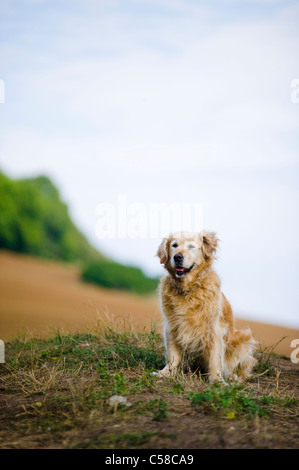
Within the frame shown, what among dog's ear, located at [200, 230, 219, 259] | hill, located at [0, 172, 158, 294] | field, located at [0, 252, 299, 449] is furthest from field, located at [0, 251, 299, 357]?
dog's ear, located at [200, 230, 219, 259]

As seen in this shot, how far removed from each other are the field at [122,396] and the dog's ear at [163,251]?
1.18 m

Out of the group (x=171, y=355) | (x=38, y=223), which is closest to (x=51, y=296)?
(x=38, y=223)

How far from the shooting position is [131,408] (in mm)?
4238

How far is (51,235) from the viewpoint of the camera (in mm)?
31297

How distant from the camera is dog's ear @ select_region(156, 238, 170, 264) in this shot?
5.72 m

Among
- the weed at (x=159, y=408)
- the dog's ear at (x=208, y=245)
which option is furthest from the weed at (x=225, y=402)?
the dog's ear at (x=208, y=245)

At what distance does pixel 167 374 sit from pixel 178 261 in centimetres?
120

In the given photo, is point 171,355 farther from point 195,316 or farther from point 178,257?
point 178,257

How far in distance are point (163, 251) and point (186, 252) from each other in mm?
312

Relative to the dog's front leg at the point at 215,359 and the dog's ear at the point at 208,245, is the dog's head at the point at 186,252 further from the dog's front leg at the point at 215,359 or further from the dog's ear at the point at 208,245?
the dog's front leg at the point at 215,359

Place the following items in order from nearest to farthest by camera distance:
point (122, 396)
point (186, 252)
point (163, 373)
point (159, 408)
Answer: point (159, 408)
point (122, 396)
point (163, 373)
point (186, 252)

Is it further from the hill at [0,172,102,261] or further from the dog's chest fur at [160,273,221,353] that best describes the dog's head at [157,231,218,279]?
the hill at [0,172,102,261]

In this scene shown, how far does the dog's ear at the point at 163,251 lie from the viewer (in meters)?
5.72
